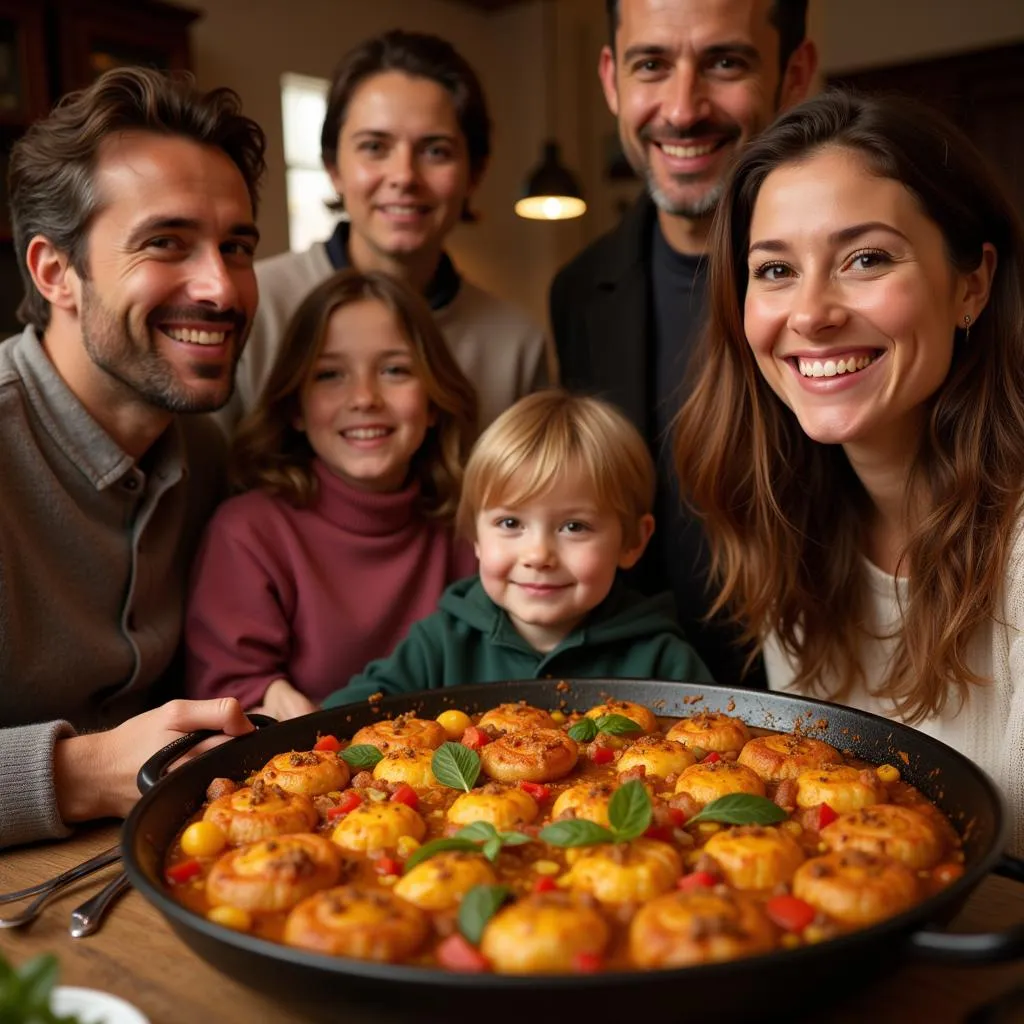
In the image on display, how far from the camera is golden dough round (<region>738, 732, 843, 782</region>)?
157 centimetres

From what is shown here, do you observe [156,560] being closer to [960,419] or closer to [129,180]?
[129,180]

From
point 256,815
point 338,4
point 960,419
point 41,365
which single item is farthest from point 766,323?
point 338,4

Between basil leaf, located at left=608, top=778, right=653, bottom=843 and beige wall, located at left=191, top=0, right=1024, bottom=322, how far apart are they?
6569mm

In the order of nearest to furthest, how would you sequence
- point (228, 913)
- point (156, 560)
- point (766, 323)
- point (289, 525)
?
point (228, 913), point (766, 323), point (156, 560), point (289, 525)

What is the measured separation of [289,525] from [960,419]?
1562 millimetres

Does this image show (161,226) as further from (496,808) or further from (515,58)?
(515,58)

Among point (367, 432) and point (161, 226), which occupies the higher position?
point (161, 226)

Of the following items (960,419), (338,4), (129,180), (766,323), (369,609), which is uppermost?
(338,4)

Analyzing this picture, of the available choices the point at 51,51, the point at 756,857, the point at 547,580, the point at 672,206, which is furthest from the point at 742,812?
the point at 51,51

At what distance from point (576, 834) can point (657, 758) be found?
377 millimetres

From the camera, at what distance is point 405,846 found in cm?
136

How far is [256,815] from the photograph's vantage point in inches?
54.9

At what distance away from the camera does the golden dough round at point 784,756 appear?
1566 mm

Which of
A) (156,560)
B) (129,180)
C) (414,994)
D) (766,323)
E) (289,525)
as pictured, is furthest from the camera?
(289,525)
